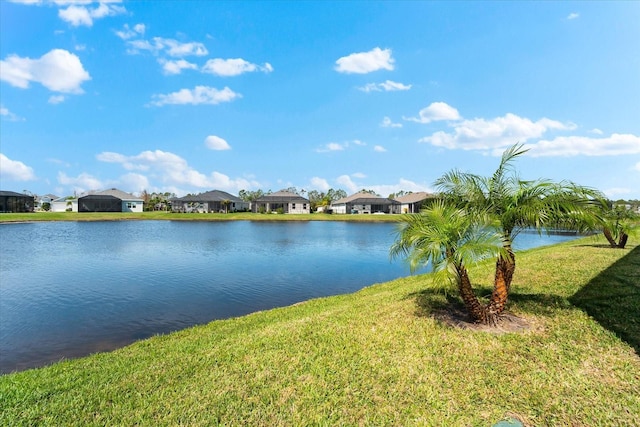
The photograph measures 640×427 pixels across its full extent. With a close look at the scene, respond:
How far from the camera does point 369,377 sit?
15.3 feet

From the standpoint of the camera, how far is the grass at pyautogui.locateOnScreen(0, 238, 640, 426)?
3.95 metres

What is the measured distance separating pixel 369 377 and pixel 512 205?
4105 millimetres

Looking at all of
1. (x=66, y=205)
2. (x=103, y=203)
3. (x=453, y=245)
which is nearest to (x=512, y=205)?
(x=453, y=245)

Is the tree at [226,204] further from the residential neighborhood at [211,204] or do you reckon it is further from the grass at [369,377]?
the grass at [369,377]

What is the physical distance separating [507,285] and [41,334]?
1166 centimetres

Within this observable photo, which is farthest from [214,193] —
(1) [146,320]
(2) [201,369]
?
(2) [201,369]

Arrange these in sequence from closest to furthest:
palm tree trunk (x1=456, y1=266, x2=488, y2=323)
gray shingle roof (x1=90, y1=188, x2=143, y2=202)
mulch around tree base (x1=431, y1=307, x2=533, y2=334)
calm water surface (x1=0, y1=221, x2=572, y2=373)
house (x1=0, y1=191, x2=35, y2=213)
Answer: mulch around tree base (x1=431, y1=307, x2=533, y2=334), palm tree trunk (x1=456, y1=266, x2=488, y2=323), calm water surface (x1=0, y1=221, x2=572, y2=373), house (x1=0, y1=191, x2=35, y2=213), gray shingle roof (x1=90, y1=188, x2=143, y2=202)

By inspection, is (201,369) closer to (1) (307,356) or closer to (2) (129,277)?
(1) (307,356)

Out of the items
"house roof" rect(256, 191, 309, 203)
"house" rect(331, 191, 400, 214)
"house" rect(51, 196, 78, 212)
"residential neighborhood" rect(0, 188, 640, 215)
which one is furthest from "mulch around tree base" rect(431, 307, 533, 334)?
"house" rect(51, 196, 78, 212)

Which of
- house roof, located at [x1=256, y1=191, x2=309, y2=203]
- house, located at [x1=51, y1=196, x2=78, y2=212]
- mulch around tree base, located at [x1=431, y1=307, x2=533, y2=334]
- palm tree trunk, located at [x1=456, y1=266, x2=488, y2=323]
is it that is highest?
house roof, located at [x1=256, y1=191, x2=309, y2=203]

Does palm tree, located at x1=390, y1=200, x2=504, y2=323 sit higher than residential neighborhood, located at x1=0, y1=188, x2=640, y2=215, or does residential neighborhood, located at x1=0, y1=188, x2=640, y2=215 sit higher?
residential neighborhood, located at x1=0, y1=188, x2=640, y2=215

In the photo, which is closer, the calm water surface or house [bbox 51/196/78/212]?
the calm water surface

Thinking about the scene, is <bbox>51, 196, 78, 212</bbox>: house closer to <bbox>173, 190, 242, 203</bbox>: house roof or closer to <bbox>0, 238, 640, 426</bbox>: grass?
<bbox>173, 190, 242, 203</bbox>: house roof

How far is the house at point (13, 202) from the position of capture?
62000 mm
